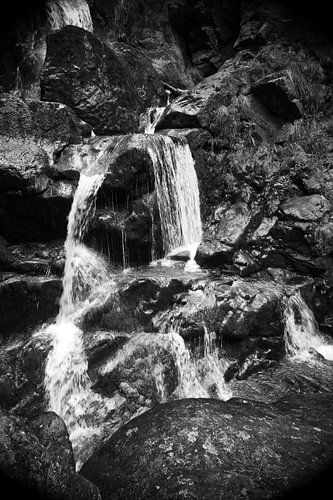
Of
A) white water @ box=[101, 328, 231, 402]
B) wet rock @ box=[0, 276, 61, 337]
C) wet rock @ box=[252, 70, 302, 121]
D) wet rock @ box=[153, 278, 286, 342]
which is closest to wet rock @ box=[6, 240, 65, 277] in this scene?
wet rock @ box=[0, 276, 61, 337]

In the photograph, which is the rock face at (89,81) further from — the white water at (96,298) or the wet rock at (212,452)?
the wet rock at (212,452)

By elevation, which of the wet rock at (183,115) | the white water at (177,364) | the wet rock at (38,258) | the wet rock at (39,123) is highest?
the wet rock at (183,115)

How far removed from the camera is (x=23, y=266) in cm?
734

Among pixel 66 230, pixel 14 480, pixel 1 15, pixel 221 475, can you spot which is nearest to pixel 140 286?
pixel 66 230

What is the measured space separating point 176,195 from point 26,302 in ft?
15.5

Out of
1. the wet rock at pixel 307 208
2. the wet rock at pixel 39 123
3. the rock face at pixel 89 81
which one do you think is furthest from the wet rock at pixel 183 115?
the wet rock at pixel 307 208

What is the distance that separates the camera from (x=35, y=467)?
305cm

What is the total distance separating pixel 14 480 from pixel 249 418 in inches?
119

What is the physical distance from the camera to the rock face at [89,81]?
10.4 m

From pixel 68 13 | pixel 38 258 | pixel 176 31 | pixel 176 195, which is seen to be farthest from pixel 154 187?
pixel 176 31

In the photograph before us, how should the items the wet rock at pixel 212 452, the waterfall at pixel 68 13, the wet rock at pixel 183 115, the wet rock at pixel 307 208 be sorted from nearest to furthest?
1. the wet rock at pixel 212 452
2. the wet rock at pixel 307 208
3. the wet rock at pixel 183 115
4. the waterfall at pixel 68 13

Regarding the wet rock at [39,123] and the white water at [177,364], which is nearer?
the white water at [177,364]

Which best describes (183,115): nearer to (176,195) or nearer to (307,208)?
Result: (176,195)

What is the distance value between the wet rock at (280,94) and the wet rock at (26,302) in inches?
351
